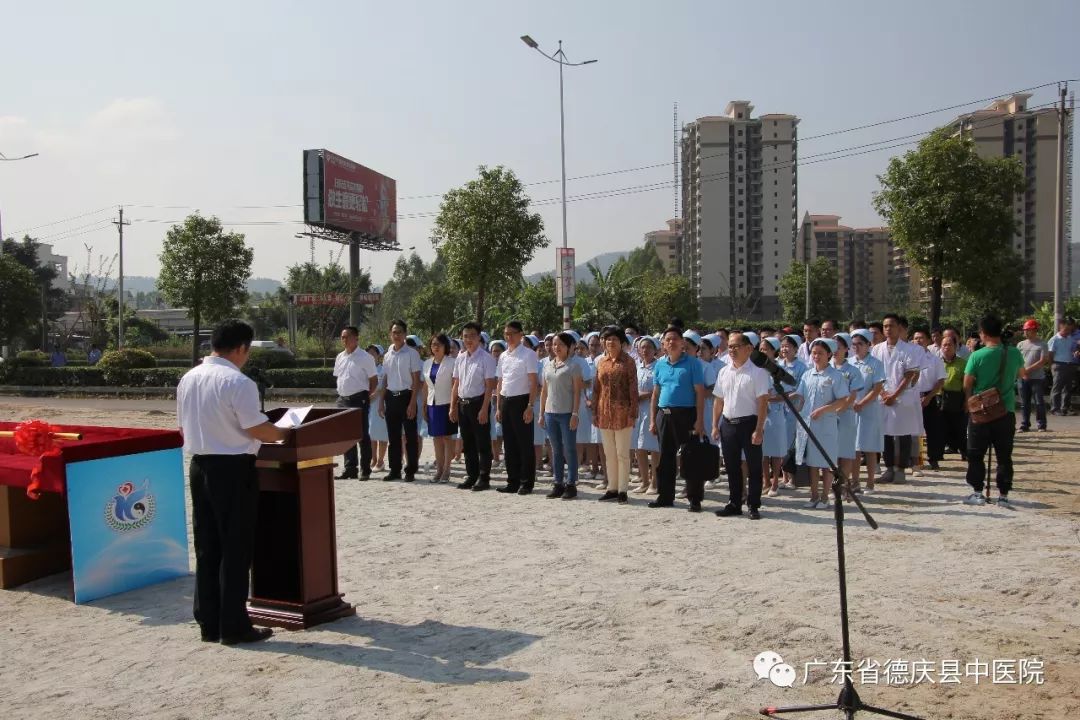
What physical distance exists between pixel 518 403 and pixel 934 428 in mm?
5824

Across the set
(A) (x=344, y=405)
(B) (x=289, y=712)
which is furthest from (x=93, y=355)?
(B) (x=289, y=712)

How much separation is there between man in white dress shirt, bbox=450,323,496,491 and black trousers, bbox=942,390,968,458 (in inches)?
242

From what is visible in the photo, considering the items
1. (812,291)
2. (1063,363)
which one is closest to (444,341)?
(1063,363)

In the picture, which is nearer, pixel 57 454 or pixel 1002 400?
pixel 57 454

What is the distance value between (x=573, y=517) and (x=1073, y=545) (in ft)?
14.1

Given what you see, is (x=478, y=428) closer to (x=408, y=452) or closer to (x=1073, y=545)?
(x=408, y=452)

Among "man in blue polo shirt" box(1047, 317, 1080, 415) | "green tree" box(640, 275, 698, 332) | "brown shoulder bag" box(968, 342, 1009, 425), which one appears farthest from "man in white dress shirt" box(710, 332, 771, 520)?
"green tree" box(640, 275, 698, 332)

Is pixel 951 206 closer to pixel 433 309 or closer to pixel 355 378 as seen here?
pixel 355 378

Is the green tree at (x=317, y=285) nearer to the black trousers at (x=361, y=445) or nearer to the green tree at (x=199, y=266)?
the green tree at (x=199, y=266)

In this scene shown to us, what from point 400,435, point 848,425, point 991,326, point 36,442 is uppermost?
point 991,326

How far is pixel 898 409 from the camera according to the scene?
11.3 m

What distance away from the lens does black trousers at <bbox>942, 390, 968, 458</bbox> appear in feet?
40.5

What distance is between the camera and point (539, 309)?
34719mm

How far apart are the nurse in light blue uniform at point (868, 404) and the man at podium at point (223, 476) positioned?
6892 millimetres
